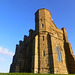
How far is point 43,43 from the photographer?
64.8ft

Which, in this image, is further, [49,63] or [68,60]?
[68,60]

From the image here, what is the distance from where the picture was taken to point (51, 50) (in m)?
18.2

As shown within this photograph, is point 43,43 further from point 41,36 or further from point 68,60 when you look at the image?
point 68,60

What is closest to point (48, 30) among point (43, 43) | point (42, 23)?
point (42, 23)

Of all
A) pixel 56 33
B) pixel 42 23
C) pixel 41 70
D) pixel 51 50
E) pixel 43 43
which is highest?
pixel 42 23

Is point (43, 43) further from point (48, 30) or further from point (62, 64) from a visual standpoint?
point (62, 64)

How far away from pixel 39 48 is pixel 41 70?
16.2 ft

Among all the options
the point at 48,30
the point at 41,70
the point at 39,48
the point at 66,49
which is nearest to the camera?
the point at 41,70

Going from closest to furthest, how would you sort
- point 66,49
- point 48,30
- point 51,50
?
point 51,50, point 48,30, point 66,49

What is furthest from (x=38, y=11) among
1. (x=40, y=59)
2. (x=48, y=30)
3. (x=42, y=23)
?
(x=40, y=59)

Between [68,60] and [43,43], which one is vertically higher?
[43,43]

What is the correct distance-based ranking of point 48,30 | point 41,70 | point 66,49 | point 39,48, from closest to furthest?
point 41,70, point 39,48, point 48,30, point 66,49

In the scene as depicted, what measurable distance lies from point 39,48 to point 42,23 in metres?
7.15

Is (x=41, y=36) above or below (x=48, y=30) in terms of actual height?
below
